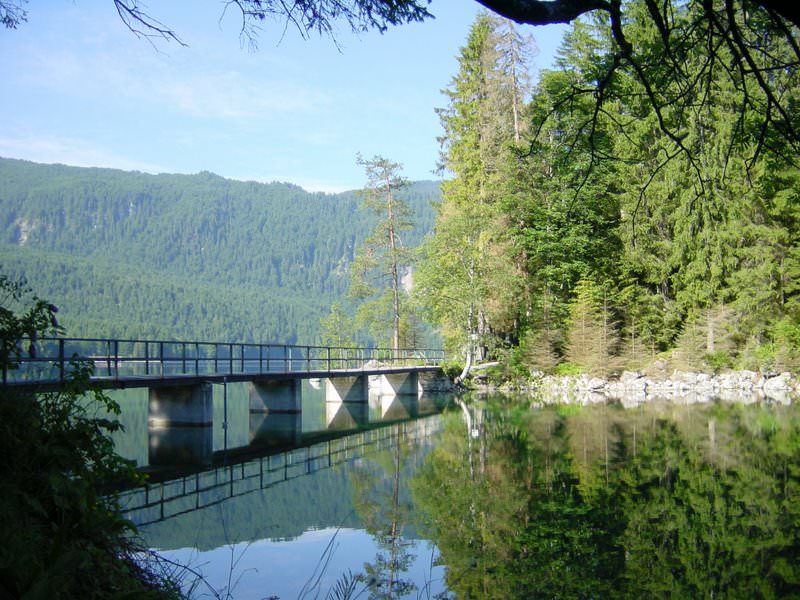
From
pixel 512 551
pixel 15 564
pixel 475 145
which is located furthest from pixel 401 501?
pixel 475 145

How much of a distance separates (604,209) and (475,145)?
620 centimetres

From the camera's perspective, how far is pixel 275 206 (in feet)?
614

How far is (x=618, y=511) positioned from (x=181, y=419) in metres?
12.6

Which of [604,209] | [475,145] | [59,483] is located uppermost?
[475,145]

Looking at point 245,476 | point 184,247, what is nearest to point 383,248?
point 245,476

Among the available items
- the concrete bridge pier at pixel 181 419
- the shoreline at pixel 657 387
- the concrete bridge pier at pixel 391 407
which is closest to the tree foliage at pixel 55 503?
the concrete bridge pier at pixel 181 419

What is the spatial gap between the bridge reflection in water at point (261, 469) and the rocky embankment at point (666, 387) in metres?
7.76

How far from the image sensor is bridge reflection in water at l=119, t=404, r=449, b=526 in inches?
411

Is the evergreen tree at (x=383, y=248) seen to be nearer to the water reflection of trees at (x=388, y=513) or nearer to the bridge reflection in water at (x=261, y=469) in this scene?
the bridge reflection in water at (x=261, y=469)

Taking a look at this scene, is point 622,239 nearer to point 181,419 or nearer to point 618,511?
point 181,419

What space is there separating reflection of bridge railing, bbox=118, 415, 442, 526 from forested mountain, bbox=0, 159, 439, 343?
7861 centimetres

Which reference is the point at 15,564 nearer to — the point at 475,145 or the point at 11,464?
the point at 11,464

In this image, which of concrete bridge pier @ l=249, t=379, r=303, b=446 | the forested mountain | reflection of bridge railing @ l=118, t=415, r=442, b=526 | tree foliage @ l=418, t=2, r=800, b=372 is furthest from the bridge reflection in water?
the forested mountain

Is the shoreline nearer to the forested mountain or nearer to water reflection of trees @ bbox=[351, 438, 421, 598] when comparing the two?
water reflection of trees @ bbox=[351, 438, 421, 598]
